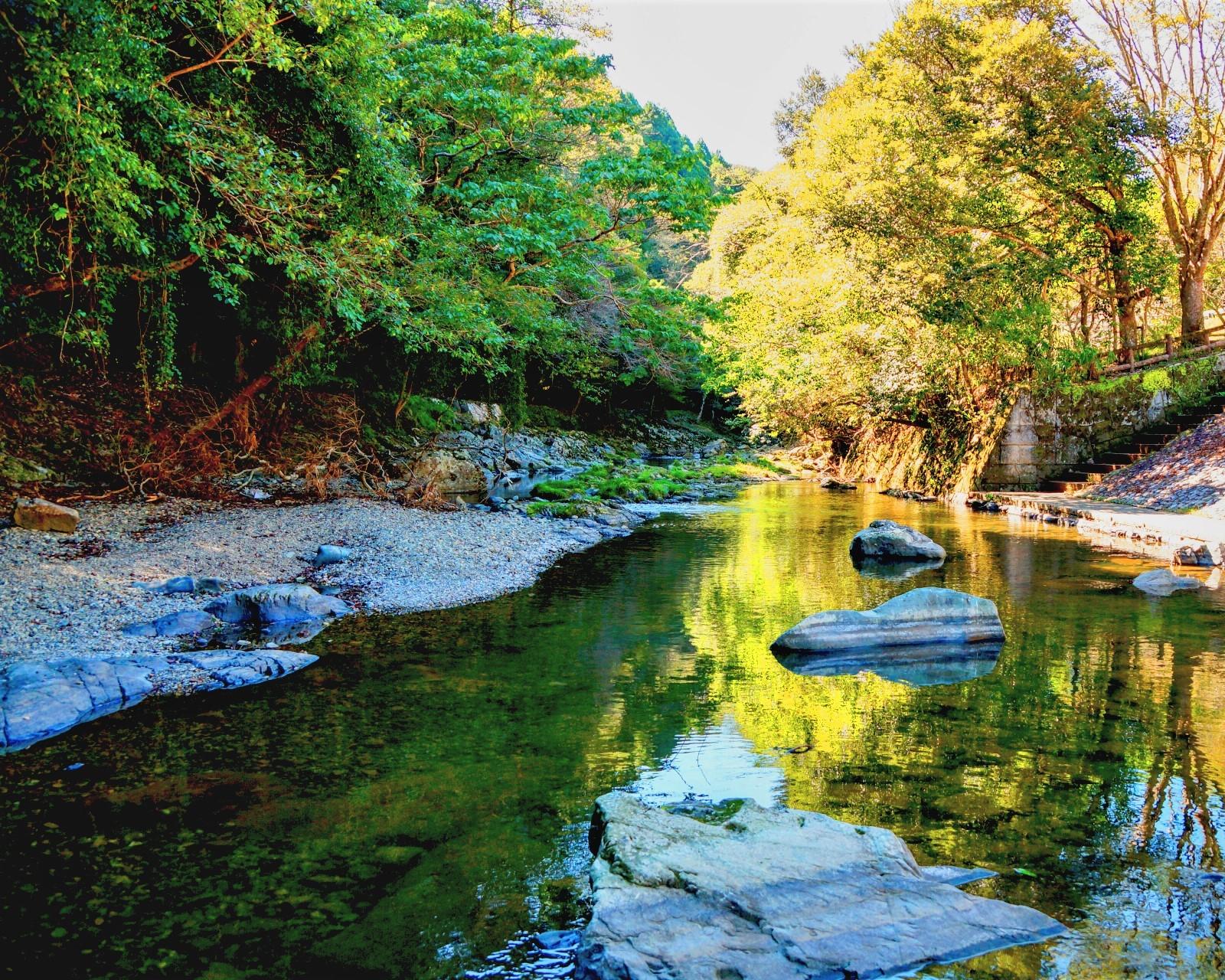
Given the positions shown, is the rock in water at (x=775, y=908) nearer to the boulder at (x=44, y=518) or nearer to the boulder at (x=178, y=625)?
the boulder at (x=178, y=625)

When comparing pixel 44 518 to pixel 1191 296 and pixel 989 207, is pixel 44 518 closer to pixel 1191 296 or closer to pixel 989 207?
pixel 989 207

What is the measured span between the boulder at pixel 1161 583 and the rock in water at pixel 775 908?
7405mm

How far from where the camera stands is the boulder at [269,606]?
24.4ft

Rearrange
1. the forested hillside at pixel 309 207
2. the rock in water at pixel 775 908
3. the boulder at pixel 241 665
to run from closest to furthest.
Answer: the rock in water at pixel 775 908 < the boulder at pixel 241 665 < the forested hillside at pixel 309 207

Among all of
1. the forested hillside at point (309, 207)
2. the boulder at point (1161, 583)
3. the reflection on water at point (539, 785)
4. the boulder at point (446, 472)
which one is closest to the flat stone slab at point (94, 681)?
the reflection on water at point (539, 785)

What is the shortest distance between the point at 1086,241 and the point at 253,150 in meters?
18.4

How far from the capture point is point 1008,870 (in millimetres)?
3516

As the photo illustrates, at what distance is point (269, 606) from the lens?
7504mm

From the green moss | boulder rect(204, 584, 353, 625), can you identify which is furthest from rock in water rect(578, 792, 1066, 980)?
the green moss

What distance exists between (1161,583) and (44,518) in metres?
12.4

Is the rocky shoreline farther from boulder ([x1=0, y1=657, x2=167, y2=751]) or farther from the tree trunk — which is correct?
the tree trunk

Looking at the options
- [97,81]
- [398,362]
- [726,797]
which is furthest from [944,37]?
[726,797]

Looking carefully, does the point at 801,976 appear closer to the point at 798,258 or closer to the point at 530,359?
the point at 798,258

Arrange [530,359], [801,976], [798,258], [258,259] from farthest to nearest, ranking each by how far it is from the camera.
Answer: [530,359], [798,258], [258,259], [801,976]
